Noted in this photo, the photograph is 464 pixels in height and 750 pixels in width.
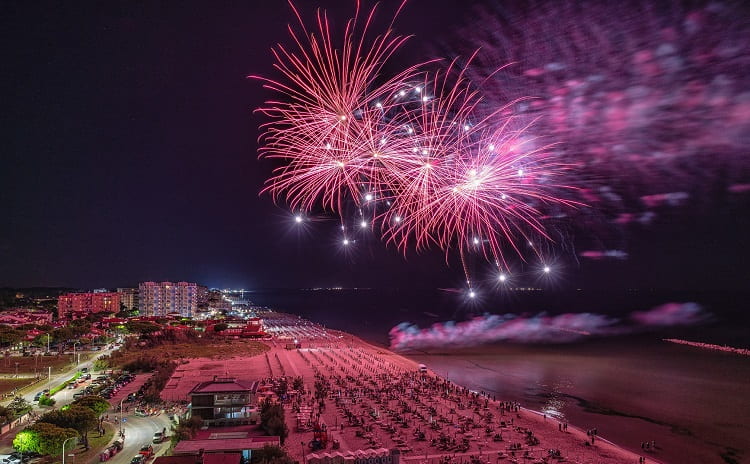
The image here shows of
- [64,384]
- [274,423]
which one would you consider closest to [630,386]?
[274,423]

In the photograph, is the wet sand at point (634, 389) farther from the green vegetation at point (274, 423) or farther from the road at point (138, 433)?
the road at point (138, 433)

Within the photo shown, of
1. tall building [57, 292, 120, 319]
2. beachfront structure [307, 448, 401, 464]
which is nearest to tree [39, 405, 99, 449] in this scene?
beachfront structure [307, 448, 401, 464]

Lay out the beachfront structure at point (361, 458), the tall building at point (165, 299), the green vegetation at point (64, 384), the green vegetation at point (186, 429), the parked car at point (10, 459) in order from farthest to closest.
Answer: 1. the tall building at point (165, 299)
2. the green vegetation at point (64, 384)
3. the green vegetation at point (186, 429)
4. the parked car at point (10, 459)
5. the beachfront structure at point (361, 458)

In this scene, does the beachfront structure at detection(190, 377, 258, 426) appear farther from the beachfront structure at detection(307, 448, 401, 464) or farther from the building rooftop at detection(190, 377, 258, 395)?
the beachfront structure at detection(307, 448, 401, 464)

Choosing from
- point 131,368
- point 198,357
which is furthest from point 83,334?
point 131,368

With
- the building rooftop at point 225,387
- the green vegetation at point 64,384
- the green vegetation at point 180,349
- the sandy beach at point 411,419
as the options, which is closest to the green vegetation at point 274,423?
the sandy beach at point 411,419

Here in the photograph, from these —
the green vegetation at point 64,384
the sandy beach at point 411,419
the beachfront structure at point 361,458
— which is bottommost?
the sandy beach at point 411,419
